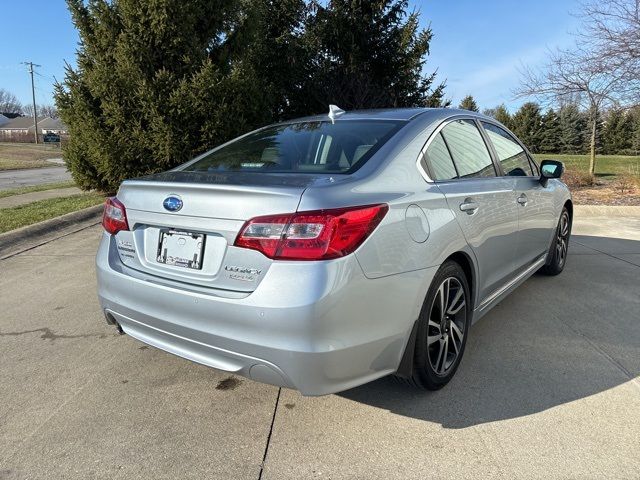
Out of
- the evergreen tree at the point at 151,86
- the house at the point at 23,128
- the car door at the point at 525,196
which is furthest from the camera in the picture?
the house at the point at 23,128

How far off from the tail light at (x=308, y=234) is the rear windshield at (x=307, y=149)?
0.44m

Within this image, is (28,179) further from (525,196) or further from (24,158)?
(24,158)

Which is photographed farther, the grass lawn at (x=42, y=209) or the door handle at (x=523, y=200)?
the grass lawn at (x=42, y=209)

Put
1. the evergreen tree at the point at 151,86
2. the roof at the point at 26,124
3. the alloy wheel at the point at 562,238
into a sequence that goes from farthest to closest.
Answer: the roof at the point at 26,124 < the evergreen tree at the point at 151,86 < the alloy wheel at the point at 562,238

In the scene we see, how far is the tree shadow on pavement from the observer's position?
270 centimetres

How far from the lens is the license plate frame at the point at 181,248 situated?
2348mm

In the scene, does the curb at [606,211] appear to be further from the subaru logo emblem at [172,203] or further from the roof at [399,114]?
the subaru logo emblem at [172,203]

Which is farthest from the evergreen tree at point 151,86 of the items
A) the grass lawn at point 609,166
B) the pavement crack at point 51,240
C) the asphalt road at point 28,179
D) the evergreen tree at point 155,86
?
the grass lawn at point 609,166

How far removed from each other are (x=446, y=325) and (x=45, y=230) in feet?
20.9

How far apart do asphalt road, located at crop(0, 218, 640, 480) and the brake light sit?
3.03ft

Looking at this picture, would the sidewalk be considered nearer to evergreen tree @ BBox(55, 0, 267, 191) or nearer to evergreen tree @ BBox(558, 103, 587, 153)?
evergreen tree @ BBox(55, 0, 267, 191)

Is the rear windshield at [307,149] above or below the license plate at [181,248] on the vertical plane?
above

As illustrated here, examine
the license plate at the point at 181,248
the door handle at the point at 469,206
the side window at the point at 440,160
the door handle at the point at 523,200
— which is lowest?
the license plate at the point at 181,248

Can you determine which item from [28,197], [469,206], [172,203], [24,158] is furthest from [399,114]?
[24,158]
